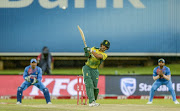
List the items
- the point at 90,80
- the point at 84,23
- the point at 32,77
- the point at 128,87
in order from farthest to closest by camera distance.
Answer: the point at 84,23 < the point at 128,87 < the point at 32,77 < the point at 90,80

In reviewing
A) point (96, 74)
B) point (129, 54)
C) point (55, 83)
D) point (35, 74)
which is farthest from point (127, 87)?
point (129, 54)

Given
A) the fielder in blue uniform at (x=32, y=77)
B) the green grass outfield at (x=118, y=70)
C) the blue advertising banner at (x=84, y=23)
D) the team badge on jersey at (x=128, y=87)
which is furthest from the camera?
the blue advertising banner at (x=84, y=23)

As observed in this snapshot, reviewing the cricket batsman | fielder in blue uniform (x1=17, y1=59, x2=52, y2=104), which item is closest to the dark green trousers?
the cricket batsman

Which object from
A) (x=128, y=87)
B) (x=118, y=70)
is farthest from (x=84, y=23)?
(x=128, y=87)

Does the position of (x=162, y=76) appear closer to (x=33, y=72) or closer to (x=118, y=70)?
(x=33, y=72)

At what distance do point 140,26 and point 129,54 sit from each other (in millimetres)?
1799

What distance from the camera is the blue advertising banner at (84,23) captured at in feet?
79.7

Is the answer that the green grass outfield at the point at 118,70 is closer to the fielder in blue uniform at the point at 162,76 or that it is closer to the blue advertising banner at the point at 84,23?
the blue advertising banner at the point at 84,23

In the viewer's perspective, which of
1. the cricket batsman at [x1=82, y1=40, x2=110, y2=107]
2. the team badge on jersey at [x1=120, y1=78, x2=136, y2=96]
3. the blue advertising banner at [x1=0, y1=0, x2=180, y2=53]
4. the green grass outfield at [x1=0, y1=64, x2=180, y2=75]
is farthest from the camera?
the blue advertising banner at [x1=0, y1=0, x2=180, y2=53]

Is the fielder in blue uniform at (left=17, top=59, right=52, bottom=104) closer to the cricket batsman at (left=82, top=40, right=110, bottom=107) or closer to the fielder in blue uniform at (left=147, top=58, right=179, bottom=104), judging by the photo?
the cricket batsman at (left=82, top=40, right=110, bottom=107)

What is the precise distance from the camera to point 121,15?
24344mm

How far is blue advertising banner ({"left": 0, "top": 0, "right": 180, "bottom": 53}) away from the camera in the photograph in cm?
2428

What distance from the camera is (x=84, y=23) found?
24.4m

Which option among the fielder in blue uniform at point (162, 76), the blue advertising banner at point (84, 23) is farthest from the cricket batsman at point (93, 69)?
the blue advertising banner at point (84, 23)
